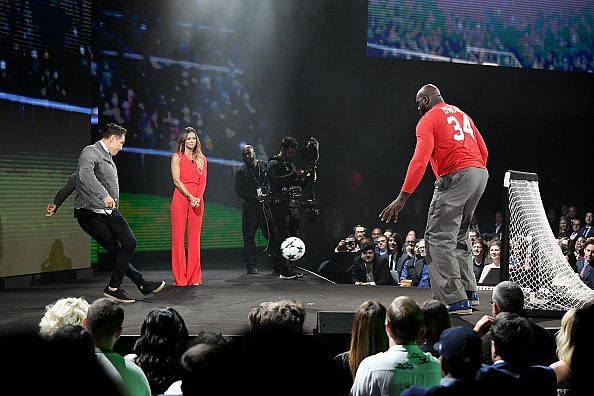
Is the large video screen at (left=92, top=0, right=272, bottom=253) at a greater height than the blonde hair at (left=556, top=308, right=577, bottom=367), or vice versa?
the large video screen at (left=92, top=0, right=272, bottom=253)

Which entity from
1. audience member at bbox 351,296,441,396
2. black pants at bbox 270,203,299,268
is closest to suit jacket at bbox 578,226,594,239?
black pants at bbox 270,203,299,268

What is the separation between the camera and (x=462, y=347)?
245 centimetres

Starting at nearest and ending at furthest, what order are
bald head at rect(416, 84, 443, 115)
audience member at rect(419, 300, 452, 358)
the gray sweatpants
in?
audience member at rect(419, 300, 452, 358), the gray sweatpants, bald head at rect(416, 84, 443, 115)

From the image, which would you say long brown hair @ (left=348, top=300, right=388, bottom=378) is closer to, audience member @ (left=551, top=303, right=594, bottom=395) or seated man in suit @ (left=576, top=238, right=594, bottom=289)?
audience member @ (left=551, top=303, right=594, bottom=395)

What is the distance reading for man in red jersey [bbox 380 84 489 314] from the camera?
520cm

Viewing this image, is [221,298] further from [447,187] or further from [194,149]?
[447,187]

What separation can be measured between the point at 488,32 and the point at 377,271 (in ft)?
17.3

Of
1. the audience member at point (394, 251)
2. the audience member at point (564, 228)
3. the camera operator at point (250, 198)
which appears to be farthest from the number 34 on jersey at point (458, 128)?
the audience member at point (564, 228)

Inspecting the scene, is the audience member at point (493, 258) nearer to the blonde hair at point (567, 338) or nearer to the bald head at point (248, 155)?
the bald head at point (248, 155)

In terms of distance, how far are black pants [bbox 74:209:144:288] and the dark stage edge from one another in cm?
34

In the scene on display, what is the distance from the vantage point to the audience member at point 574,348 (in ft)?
9.71

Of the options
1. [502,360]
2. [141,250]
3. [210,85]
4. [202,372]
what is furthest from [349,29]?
[202,372]

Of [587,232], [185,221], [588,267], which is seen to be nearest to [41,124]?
[185,221]

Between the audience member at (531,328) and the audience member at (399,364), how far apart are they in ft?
1.30
